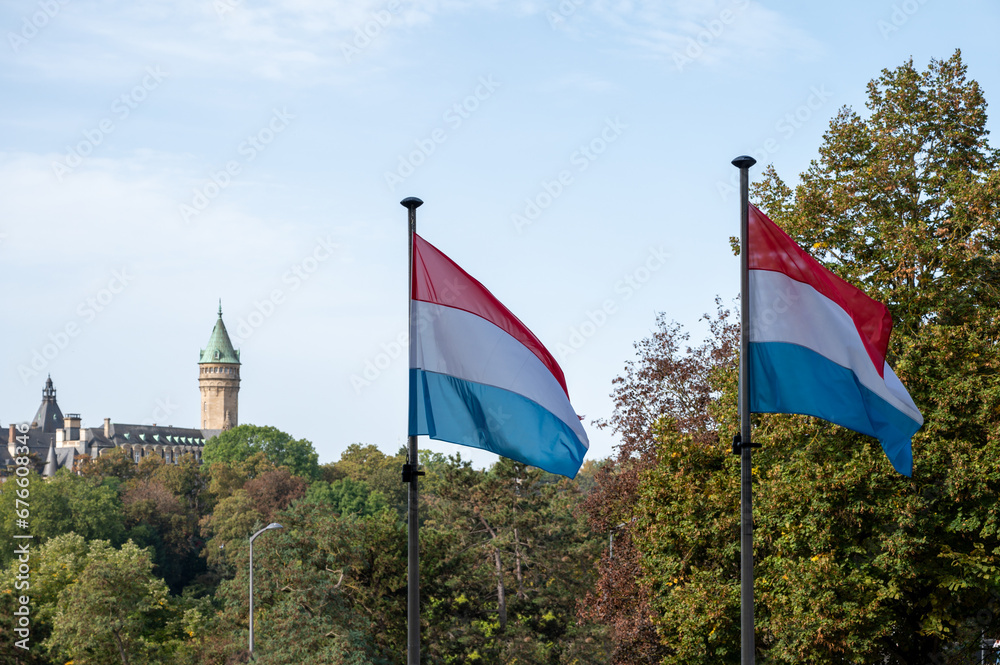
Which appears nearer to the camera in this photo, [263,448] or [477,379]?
[477,379]

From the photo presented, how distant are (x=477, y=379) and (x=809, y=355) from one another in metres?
3.82

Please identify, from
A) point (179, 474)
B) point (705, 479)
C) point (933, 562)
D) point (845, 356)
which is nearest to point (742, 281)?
point (845, 356)

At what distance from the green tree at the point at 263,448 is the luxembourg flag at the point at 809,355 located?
471 feet

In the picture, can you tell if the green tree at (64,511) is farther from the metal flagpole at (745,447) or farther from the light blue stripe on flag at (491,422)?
the metal flagpole at (745,447)

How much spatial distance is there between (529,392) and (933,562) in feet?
41.4

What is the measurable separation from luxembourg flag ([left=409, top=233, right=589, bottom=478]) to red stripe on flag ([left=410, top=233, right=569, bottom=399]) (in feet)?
0.03

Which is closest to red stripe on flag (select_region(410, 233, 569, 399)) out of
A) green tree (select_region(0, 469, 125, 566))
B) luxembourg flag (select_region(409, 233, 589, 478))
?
luxembourg flag (select_region(409, 233, 589, 478))

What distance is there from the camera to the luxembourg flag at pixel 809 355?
12.3 metres

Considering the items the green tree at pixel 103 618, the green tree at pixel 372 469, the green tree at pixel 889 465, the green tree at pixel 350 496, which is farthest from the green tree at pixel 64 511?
the green tree at pixel 889 465

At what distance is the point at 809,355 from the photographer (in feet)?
40.3

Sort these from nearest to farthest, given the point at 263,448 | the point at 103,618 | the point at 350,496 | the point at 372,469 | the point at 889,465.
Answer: the point at 889,465 → the point at 103,618 → the point at 350,496 → the point at 372,469 → the point at 263,448

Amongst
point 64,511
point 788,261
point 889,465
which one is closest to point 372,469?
point 64,511

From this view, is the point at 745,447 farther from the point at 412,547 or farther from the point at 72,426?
the point at 72,426

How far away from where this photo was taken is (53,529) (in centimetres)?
9706
